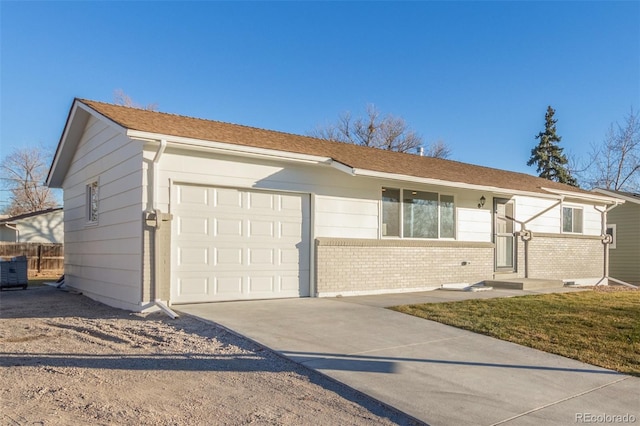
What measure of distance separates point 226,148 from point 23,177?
4165 cm

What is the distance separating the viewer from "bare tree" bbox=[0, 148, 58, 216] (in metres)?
41.4

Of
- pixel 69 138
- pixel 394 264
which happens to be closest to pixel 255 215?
pixel 394 264

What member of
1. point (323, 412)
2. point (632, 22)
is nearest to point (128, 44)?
point (323, 412)

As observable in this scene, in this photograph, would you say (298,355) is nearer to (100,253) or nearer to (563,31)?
(100,253)

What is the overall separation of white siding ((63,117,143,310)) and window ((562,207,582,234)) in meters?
→ 14.3

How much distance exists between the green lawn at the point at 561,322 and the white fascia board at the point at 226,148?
365 cm

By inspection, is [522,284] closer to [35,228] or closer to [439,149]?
[439,149]

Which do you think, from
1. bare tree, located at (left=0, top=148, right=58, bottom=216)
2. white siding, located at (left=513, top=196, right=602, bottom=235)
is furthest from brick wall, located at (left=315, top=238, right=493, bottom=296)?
bare tree, located at (left=0, top=148, right=58, bottom=216)

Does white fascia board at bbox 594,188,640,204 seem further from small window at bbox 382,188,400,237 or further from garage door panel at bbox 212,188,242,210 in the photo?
garage door panel at bbox 212,188,242,210

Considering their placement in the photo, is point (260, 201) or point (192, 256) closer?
point (192, 256)

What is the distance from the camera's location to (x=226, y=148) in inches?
344

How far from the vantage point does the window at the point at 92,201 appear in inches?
434

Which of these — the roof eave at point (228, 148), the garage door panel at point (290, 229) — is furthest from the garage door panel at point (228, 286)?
the roof eave at point (228, 148)

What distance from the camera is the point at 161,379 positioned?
4.41 m
